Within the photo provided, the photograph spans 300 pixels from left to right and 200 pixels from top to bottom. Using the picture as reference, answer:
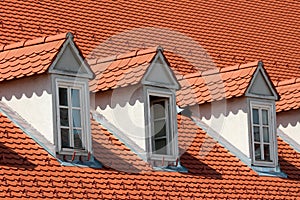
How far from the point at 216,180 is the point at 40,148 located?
4.12 metres

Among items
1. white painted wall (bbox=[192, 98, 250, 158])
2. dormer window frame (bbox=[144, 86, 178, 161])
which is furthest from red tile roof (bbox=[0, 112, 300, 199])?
white painted wall (bbox=[192, 98, 250, 158])

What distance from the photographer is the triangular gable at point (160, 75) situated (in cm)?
2611

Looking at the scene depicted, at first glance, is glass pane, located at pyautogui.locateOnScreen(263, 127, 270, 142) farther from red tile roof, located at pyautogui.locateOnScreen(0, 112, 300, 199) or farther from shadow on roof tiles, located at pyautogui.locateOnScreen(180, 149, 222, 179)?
shadow on roof tiles, located at pyautogui.locateOnScreen(180, 149, 222, 179)

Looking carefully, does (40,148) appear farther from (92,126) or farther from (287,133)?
(287,133)

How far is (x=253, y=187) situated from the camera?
27406mm

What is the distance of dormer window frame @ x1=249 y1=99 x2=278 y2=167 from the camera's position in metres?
28.6

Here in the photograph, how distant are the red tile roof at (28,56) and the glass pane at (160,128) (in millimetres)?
2879

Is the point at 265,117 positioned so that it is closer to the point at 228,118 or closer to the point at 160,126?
the point at 228,118

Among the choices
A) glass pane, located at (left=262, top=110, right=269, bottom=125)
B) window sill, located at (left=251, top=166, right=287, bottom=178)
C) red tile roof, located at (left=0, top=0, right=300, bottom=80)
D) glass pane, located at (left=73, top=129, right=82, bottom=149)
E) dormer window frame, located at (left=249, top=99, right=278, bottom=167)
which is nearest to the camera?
glass pane, located at (left=73, top=129, right=82, bottom=149)

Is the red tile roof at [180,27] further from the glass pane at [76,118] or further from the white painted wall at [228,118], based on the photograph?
the glass pane at [76,118]

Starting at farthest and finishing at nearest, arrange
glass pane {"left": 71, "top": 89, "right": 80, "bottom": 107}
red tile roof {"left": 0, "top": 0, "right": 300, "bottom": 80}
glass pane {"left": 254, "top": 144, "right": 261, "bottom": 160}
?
1. glass pane {"left": 254, "top": 144, "right": 261, "bottom": 160}
2. red tile roof {"left": 0, "top": 0, "right": 300, "bottom": 80}
3. glass pane {"left": 71, "top": 89, "right": 80, "bottom": 107}

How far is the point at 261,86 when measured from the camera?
2886 centimetres

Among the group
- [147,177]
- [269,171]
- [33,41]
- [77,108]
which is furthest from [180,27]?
[77,108]

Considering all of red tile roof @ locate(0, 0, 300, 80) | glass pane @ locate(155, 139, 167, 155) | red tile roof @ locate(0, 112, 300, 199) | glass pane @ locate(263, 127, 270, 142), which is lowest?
red tile roof @ locate(0, 112, 300, 199)
